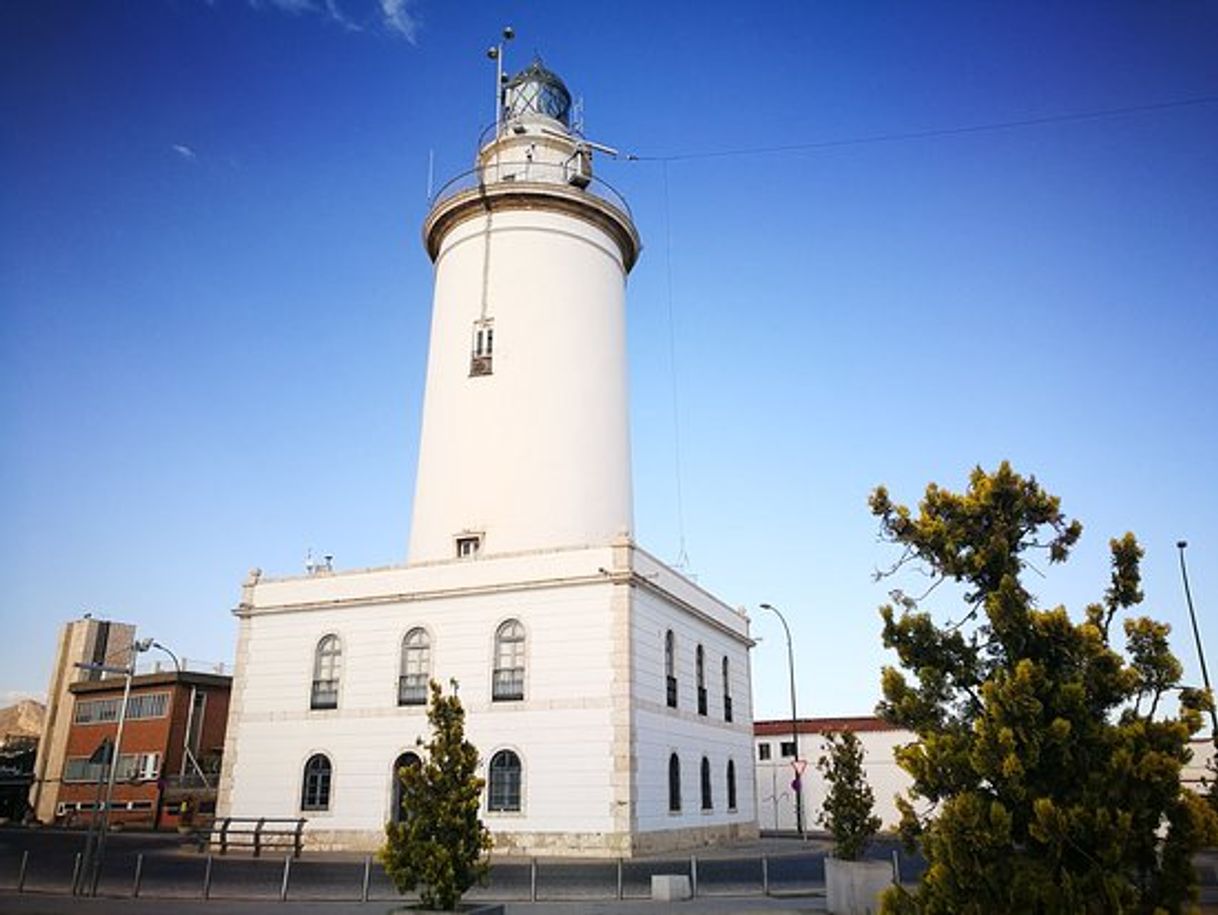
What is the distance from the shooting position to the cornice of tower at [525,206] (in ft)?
104

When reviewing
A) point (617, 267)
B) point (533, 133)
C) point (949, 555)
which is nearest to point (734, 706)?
point (617, 267)

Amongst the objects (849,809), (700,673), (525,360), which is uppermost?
(525,360)

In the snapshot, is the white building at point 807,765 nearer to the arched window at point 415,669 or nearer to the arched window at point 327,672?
the arched window at point 415,669

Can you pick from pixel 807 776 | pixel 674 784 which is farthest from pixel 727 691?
pixel 807 776

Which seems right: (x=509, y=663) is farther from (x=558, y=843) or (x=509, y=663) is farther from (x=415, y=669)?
(x=558, y=843)

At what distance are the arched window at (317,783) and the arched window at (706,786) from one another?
11.2 metres

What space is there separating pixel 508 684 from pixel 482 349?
1136 centimetres

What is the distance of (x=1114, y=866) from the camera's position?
26.5 ft

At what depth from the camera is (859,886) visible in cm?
1373

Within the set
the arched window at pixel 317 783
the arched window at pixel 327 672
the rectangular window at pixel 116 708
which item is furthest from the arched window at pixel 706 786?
the rectangular window at pixel 116 708

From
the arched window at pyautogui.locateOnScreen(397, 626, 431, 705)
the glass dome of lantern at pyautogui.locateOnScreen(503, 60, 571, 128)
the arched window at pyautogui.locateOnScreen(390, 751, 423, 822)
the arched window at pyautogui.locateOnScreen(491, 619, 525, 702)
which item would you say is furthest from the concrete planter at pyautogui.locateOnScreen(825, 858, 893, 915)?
the glass dome of lantern at pyautogui.locateOnScreen(503, 60, 571, 128)

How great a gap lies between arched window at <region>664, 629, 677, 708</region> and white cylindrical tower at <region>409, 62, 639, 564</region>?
12.5 ft

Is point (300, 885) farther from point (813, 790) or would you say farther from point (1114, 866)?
point (813, 790)

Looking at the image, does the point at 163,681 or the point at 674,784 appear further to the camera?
the point at 163,681
